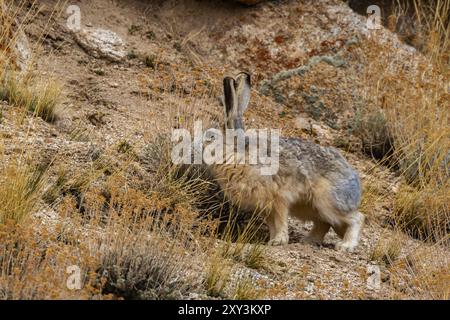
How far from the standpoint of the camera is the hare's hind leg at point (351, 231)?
6539mm

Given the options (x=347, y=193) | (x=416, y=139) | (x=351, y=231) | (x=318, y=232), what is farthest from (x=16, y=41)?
(x=416, y=139)

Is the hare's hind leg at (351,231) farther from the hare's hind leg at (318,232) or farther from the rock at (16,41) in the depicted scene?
the rock at (16,41)

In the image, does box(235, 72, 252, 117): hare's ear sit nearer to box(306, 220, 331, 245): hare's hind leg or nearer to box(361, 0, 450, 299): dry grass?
box(306, 220, 331, 245): hare's hind leg

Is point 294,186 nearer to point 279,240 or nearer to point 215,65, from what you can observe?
point 279,240

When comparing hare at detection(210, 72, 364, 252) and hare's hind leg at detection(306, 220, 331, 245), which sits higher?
hare at detection(210, 72, 364, 252)

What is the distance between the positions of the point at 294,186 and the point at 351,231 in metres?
0.64

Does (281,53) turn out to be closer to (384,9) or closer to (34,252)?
(384,9)

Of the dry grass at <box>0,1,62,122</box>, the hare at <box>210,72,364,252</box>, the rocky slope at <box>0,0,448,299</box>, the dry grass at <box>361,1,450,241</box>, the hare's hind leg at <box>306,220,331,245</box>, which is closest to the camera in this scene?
the hare at <box>210,72,364,252</box>

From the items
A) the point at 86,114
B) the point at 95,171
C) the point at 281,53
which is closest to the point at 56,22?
the point at 86,114

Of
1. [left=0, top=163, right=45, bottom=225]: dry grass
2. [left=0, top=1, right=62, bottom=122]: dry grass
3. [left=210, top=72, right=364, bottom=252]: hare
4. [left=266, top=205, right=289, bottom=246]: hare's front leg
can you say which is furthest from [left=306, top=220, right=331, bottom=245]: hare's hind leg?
[left=0, top=1, right=62, bottom=122]: dry grass

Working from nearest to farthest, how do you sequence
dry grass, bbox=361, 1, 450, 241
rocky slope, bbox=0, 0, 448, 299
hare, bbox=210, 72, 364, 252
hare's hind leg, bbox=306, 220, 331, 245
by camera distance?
hare, bbox=210, 72, 364, 252 < hare's hind leg, bbox=306, 220, 331, 245 < dry grass, bbox=361, 1, 450, 241 < rocky slope, bbox=0, 0, 448, 299
